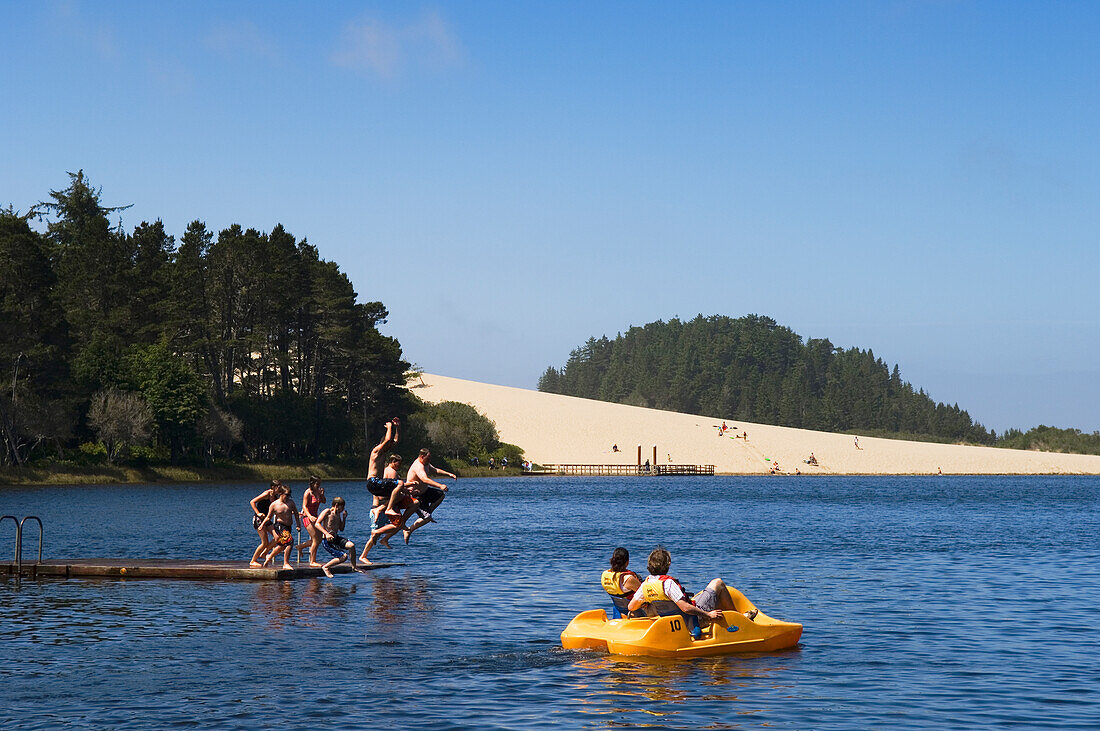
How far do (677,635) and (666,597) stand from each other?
2.36ft

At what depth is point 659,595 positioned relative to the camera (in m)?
22.5

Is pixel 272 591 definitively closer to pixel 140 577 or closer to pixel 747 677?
pixel 140 577

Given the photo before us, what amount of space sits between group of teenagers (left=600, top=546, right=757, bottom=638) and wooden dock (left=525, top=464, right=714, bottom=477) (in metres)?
132

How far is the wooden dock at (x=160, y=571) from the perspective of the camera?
112 feet

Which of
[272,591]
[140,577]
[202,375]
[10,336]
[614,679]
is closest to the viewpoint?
[614,679]

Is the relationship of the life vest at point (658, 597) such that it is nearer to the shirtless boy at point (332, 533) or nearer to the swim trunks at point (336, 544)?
the shirtless boy at point (332, 533)

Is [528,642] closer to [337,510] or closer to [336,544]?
[337,510]

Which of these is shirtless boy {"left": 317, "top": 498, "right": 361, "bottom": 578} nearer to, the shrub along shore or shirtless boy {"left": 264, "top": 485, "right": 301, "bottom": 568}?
shirtless boy {"left": 264, "top": 485, "right": 301, "bottom": 568}

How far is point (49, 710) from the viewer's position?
59.0 ft

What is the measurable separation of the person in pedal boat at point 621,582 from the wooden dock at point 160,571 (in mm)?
13352

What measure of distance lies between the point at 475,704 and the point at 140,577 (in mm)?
18674

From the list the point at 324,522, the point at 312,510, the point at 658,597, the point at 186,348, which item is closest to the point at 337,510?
the point at 312,510

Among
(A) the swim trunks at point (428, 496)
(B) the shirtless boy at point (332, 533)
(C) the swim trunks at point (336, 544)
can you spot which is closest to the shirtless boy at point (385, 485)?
(A) the swim trunks at point (428, 496)

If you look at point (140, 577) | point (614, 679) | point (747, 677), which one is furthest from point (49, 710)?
point (140, 577)
